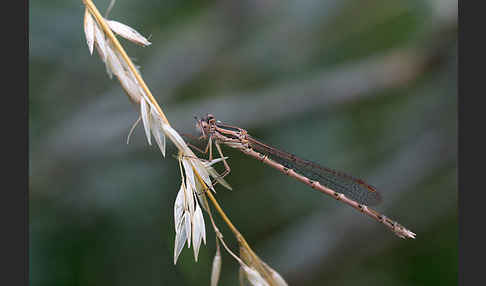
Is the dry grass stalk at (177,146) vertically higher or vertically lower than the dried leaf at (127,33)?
lower

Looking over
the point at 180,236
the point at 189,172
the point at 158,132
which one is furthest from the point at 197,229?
the point at 158,132

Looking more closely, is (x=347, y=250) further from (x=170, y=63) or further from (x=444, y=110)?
(x=170, y=63)

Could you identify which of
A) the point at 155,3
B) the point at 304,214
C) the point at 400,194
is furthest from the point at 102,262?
the point at 400,194

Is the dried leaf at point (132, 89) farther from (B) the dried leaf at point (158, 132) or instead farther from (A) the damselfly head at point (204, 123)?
(A) the damselfly head at point (204, 123)

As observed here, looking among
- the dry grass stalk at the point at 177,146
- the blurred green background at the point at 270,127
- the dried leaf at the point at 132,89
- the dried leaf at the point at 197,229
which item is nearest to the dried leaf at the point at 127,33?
the dry grass stalk at the point at 177,146

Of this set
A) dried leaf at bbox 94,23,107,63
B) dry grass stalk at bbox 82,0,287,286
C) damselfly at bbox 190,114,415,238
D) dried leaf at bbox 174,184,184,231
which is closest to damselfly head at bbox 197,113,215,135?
damselfly at bbox 190,114,415,238

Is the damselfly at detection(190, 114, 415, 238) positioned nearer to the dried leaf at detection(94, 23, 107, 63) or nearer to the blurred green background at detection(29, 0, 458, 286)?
the blurred green background at detection(29, 0, 458, 286)
